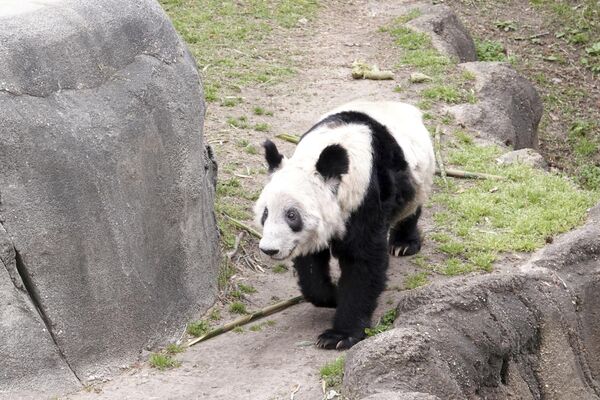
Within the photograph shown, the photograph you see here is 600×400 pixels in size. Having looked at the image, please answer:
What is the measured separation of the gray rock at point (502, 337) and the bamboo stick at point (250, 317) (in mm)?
1107

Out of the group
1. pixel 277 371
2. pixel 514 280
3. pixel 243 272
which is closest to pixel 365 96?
pixel 243 272

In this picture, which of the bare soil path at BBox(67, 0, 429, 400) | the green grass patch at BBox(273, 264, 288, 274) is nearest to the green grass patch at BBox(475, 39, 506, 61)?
the bare soil path at BBox(67, 0, 429, 400)

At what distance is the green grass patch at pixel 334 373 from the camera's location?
6582 millimetres

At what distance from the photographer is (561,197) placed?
9.87 m

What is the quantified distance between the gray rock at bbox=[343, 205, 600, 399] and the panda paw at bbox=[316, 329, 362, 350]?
41cm

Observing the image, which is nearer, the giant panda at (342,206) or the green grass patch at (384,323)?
the giant panda at (342,206)

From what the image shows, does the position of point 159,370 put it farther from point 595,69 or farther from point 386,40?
point 595,69

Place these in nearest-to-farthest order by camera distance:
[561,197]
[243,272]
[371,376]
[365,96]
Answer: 1. [371,376]
2. [243,272]
3. [561,197]
4. [365,96]

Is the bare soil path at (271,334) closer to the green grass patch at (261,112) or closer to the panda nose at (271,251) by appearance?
the green grass patch at (261,112)

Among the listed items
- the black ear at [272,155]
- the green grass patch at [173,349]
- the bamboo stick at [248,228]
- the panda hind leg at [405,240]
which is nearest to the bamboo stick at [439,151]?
the panda hind leg at [405,240]

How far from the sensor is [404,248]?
29.5 feet

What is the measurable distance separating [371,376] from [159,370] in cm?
173

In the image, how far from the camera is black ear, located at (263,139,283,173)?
7.23 m

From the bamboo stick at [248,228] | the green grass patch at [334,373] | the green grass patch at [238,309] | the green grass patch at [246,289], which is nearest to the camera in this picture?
the green grass patch at [334,373]
